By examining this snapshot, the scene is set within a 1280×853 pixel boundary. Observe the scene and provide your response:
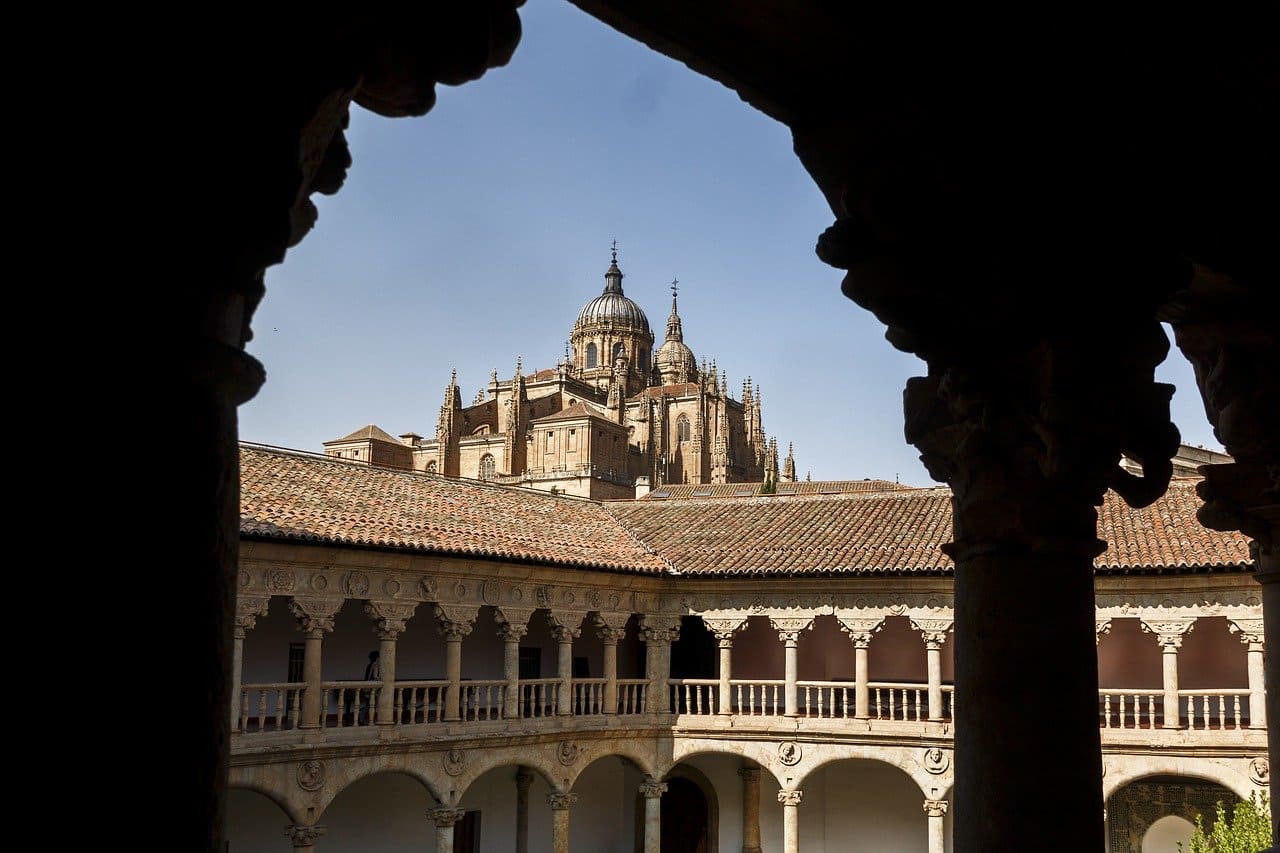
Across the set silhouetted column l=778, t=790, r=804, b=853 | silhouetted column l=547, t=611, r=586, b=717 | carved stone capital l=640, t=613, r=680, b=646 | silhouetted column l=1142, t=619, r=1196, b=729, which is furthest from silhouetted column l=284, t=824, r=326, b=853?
silhouetted column l=1142, t=619, r=1196, b=729

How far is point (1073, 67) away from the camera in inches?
124

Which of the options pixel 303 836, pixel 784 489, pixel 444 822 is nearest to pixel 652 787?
pixel 444 822

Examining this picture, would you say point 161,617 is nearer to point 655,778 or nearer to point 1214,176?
point 1214,176

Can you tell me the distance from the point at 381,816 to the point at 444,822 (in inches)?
86.5

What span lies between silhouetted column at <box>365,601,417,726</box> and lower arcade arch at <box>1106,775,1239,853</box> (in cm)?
1278

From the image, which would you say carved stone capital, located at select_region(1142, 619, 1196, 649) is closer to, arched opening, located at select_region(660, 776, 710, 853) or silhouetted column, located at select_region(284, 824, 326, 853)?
arched opening, located at select_region(660, 776, 710, 853)

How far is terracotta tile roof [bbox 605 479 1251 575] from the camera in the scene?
19.5 meters

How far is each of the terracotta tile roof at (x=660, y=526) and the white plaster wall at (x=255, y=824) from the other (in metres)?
4.74

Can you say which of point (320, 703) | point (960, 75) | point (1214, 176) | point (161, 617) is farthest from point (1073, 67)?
point (320, 703)

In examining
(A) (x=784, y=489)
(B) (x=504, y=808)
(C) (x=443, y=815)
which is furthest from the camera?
(A) (x=784, y=489)

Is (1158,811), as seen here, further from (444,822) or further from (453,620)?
(453,620)

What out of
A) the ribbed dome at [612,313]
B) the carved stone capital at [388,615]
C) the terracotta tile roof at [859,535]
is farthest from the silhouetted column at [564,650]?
the ribbed dome at [612,313]

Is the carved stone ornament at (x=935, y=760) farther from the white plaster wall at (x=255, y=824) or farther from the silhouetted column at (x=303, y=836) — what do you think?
the white plaster wall at (x=255, y=824)

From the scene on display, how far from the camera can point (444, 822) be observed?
63.5 feet
